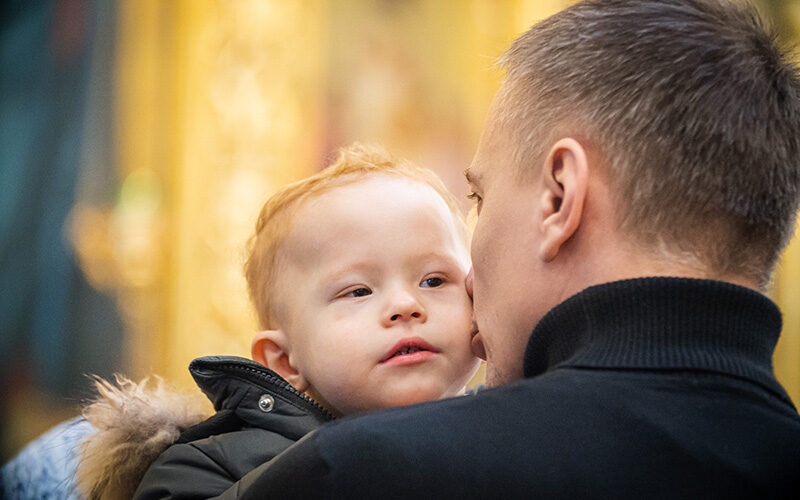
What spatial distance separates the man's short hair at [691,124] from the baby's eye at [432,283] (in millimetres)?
460

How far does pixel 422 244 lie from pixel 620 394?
746 mm

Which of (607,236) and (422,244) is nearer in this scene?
(607,236)

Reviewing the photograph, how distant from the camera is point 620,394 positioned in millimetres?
904

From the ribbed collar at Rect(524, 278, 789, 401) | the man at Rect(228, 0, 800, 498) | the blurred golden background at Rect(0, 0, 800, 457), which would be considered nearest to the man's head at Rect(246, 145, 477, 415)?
the man at Rect(228, 0, 800, 498)

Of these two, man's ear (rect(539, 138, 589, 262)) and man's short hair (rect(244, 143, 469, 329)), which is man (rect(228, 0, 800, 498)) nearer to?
man's ear (rect(539, 138, 589, 262))

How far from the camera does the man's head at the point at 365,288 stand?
1.49 meters

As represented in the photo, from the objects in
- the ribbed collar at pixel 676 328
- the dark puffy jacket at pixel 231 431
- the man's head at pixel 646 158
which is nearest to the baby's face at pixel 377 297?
the dark puffy jacket at pixel 231 431

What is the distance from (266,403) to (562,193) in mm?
684

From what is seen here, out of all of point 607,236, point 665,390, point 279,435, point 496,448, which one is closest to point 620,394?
point 665,390

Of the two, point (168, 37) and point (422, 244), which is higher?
point (168, 37)

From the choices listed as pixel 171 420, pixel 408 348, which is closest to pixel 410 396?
pixel 408 348

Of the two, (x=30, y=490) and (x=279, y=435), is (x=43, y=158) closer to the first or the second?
(x=30, y=490)

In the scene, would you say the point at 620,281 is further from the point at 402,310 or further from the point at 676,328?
the point at 402,310

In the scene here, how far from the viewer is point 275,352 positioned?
1.72m
